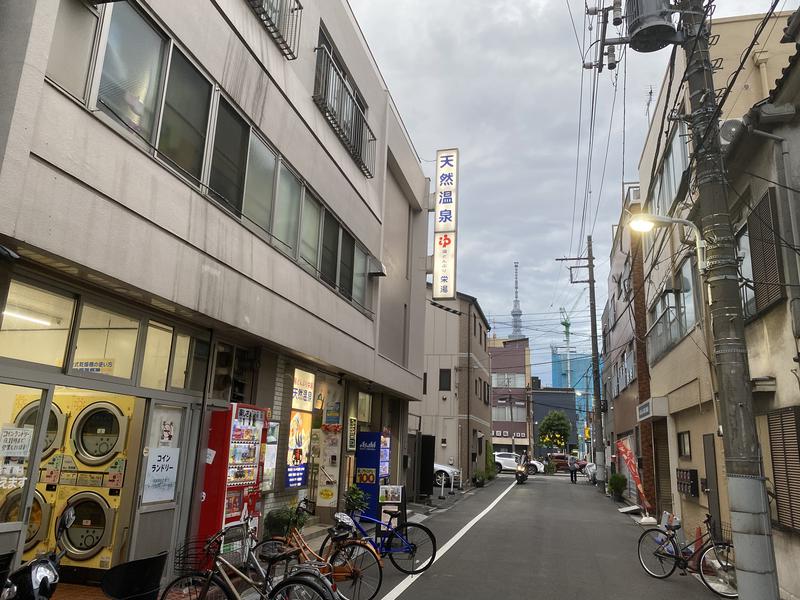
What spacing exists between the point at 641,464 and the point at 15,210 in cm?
2058

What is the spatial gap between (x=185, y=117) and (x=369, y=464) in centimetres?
980

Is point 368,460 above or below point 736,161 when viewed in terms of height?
below

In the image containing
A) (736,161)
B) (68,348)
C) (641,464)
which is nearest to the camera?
(68,348)

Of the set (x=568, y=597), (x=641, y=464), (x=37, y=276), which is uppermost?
(x=37, y=276)

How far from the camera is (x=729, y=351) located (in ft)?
19.8

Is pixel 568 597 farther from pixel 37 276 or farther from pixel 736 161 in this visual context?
pixel 37 276

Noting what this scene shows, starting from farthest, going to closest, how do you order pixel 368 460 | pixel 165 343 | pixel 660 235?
pixel 660 235
pixel 368 460
pixel 165 343

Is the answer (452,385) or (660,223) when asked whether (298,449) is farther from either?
(452,385)

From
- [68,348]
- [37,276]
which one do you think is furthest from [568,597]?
[37,276]

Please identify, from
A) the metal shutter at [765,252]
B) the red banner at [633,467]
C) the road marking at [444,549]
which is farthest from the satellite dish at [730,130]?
the red banner at [633,467]

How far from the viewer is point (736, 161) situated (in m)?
9.22

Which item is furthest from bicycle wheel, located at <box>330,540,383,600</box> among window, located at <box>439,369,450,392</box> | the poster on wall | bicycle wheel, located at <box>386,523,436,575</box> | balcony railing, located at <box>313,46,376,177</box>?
window, located at <box>439,369,450,392</box>

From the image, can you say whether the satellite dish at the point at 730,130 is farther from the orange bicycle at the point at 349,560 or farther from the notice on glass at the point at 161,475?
the notice on glass at the point at 161,475

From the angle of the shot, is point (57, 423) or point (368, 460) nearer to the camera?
point (57, 423)
